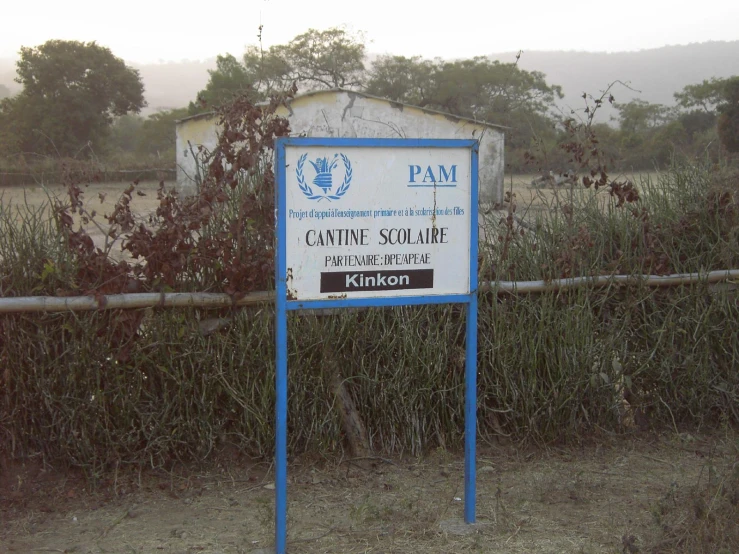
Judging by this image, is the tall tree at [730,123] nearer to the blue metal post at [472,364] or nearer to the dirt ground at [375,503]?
the dirt ground at [375,503]

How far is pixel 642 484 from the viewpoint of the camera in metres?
4.75

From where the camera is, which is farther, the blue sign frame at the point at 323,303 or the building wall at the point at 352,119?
the building wall at the point at 352,119

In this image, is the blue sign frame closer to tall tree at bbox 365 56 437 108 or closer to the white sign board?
the white sign board

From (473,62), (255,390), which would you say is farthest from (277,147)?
(473,62)

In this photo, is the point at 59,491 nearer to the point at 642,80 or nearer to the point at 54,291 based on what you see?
the point at 54,291

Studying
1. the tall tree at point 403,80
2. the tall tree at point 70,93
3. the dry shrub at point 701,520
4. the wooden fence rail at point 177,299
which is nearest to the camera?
the dry shrub at point 701,520

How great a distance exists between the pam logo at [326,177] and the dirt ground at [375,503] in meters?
1.54

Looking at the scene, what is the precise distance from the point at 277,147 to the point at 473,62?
45765 millimetres

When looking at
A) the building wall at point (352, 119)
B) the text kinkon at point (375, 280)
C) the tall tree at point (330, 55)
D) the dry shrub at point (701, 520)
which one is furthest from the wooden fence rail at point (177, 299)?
the tall tree at point (330, 55)

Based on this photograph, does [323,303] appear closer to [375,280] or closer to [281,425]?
[375,280]

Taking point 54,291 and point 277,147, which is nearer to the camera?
point 277,147

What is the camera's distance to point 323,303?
3803mm

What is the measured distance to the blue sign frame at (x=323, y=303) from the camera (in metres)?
3.70

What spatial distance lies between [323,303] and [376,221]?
454 mm
